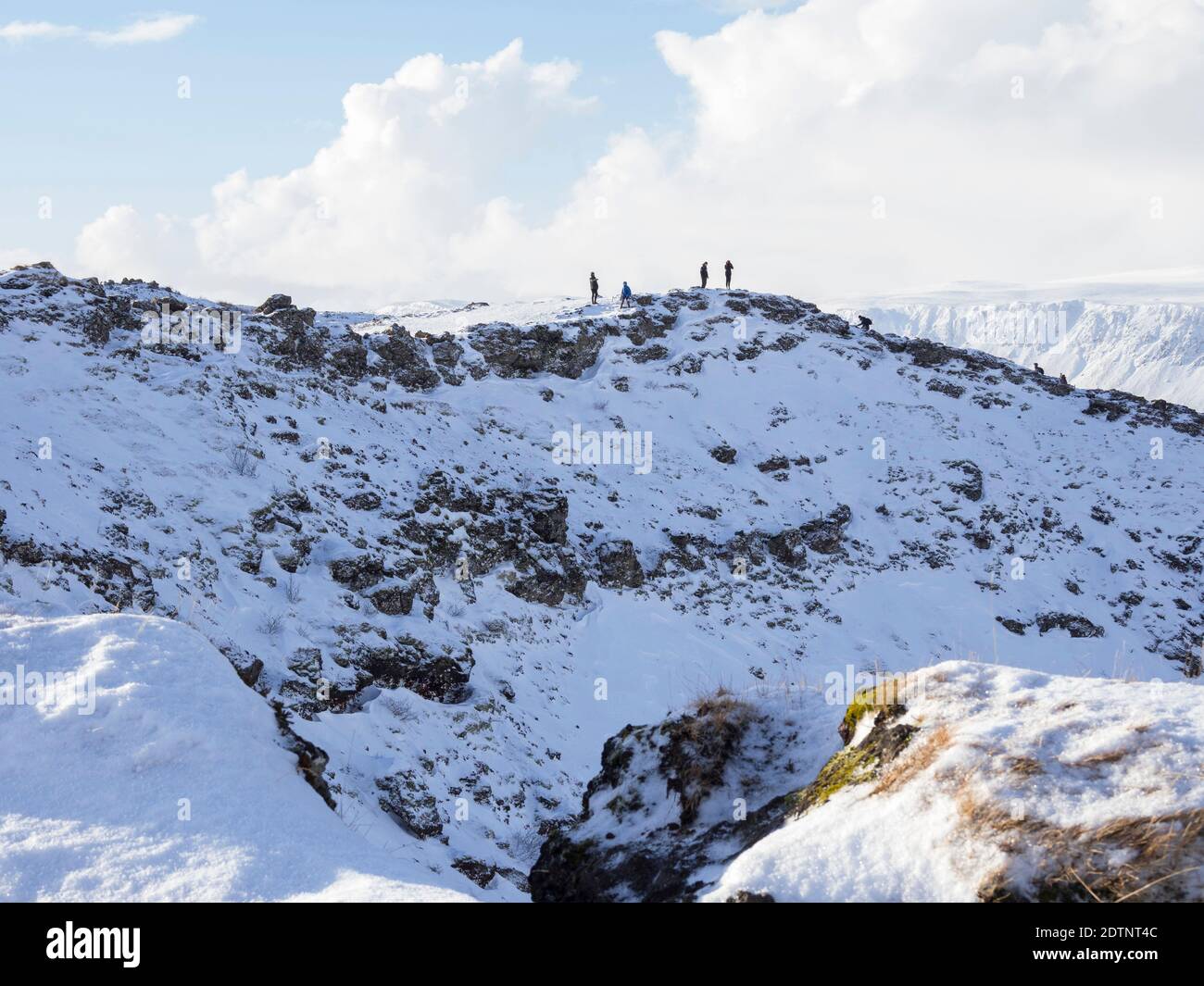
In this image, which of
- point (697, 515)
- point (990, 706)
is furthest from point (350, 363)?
point (990, 706)

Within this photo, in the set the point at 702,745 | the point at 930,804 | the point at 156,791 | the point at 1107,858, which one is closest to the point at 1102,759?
the point at 1107,858

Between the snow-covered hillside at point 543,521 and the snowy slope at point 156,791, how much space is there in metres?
0.17

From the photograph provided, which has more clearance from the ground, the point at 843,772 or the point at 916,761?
the point at 916,761

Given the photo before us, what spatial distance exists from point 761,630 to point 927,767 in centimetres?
2079

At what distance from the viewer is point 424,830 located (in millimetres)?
11680

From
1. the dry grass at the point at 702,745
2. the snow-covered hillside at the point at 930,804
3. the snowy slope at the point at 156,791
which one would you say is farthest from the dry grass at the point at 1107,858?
the snowy slope at the point at 156,791

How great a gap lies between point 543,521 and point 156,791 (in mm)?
19284

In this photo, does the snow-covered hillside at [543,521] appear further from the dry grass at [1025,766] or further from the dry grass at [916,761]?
the dry grass at [1025,766]

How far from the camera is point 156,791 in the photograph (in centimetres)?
522

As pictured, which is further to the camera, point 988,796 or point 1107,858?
point 988,796

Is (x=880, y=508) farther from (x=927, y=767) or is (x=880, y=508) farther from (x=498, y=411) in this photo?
(x=927, y=767)

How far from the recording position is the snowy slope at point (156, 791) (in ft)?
14.7

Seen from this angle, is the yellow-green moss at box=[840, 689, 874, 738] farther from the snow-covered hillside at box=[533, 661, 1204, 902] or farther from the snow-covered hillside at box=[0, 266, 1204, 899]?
the snow-covered hillside at box=[0, 266, 1204, 899]

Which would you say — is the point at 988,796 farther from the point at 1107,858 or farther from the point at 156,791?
A: the point at 156,791
